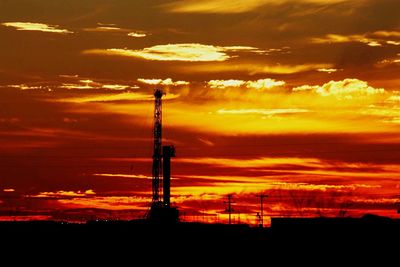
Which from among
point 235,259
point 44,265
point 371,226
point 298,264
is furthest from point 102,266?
point 371,226

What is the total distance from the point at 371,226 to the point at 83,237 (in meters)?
56.1

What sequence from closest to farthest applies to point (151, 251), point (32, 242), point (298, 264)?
point (298, 264) → point (151, 251) → point (32, 242)

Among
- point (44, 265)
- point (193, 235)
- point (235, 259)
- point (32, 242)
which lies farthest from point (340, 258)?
point (32, 242)

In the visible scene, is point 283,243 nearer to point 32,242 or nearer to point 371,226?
point 371,226

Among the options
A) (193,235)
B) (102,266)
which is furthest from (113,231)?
(102,266)

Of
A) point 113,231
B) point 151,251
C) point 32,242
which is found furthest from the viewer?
point 113,231

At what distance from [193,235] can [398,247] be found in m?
39.4

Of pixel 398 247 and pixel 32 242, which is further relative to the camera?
pixel 32 242

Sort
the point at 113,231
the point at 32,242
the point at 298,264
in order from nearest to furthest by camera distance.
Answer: the point at 298,264
the point at 32,242
the point at 113,231

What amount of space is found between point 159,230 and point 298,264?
3755 centimetres

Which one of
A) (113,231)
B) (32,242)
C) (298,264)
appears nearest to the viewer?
(298,264)

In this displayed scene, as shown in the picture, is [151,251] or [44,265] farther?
[151,251]

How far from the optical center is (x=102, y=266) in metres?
130

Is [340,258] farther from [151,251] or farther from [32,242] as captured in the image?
[32,242]
